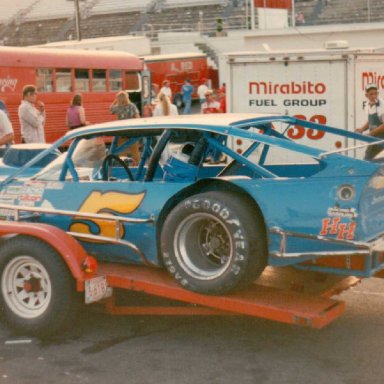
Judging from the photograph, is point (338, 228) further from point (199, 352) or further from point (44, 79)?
point (44, 79)

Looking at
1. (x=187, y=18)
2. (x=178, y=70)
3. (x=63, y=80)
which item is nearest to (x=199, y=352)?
(x=63, y=80)

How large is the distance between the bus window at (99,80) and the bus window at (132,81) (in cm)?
93

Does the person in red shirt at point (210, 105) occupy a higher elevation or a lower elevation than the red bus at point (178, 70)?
lower

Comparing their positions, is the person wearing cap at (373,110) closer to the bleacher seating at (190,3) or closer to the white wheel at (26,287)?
the white wheel at (26,287)

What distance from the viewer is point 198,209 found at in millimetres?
5195

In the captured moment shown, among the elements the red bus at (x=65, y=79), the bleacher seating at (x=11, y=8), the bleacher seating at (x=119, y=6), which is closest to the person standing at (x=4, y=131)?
the red bus at (x=65, y=79)

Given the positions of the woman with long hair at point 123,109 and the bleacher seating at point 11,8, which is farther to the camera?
the bleacher seating at point 11,8

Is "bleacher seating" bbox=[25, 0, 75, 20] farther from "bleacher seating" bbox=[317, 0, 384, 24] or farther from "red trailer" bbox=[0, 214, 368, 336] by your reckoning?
"red trailer" bbox=[0, 214, 368, 336]

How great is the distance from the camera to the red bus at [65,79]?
1755 centimetres

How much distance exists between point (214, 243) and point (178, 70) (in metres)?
31.0

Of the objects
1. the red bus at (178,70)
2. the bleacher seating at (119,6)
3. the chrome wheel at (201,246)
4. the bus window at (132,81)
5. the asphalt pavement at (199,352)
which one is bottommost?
the asphalt pavement at (199,352)

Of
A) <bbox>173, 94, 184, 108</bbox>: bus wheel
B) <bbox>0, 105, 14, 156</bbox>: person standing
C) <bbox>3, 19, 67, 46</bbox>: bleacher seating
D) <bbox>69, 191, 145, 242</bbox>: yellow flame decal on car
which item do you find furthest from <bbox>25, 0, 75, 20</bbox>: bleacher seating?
<bbox>69, 191, 145, 242</bbox>: yellow flame decal on car

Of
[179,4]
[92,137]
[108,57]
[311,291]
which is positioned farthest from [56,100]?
[179,4]

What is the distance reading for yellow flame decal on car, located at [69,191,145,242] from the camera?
18.4ft
